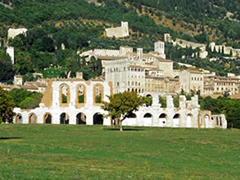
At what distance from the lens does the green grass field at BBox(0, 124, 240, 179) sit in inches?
1048

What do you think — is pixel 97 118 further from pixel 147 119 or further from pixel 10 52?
pixel 10 52

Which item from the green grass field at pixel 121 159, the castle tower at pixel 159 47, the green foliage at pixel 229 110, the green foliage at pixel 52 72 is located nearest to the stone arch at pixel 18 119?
the green foliage at pixel 229 110

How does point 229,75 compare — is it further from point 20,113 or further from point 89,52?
point 20,113

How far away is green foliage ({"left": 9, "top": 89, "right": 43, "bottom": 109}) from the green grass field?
163ft

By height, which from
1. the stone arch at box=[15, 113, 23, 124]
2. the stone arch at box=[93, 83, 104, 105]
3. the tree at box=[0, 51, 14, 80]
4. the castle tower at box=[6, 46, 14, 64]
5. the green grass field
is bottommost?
the green grass field

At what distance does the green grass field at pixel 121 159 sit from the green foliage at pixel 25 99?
49.7 m

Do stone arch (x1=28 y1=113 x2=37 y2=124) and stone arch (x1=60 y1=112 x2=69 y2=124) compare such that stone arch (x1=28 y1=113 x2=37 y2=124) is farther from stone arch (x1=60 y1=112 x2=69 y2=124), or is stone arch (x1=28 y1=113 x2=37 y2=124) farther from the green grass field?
the green grass field

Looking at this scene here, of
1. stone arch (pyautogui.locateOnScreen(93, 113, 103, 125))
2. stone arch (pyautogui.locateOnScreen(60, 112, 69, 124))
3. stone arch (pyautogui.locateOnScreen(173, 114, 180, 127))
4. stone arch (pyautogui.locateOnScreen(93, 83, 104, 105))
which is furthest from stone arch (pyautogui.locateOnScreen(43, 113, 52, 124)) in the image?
stone arch (pyautogui.locateOnScreen(173, 114, 180, 127))

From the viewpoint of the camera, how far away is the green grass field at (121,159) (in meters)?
26.6

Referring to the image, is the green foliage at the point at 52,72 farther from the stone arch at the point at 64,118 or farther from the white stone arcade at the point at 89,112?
the stone arch at the point at 64,118

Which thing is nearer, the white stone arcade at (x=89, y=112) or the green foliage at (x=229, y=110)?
the white stone arcade at (x=89, y=112)

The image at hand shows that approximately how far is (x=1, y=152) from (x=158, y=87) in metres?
112

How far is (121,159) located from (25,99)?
73.3m

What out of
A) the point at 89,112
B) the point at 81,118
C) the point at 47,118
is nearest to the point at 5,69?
the point at 81,118
